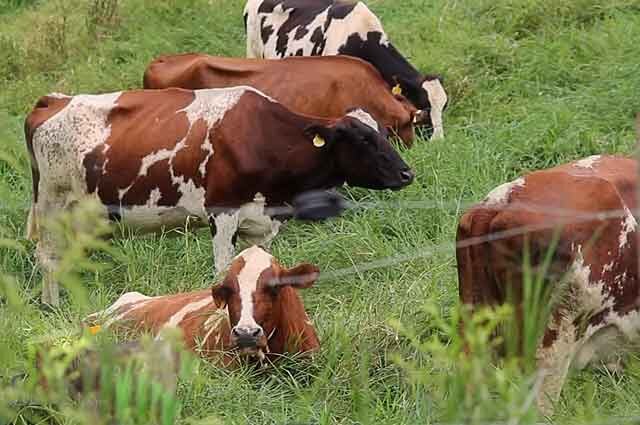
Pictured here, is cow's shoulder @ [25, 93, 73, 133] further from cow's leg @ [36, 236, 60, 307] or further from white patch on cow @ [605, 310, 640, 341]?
white patch on cow @ [605, 310, 640, 341]

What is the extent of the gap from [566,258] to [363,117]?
335cm

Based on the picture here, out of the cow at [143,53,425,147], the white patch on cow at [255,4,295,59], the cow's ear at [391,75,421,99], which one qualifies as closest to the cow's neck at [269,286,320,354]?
the cow at [143,53,425,147]

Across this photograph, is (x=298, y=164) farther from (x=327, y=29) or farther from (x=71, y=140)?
(x=327, y=29)

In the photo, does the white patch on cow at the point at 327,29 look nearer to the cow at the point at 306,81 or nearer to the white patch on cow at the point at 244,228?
the cow at the point at 306,81

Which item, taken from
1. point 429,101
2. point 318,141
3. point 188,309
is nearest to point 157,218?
point 318,141

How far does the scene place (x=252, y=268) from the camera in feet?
20.3

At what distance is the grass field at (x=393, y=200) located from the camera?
14.7 ft

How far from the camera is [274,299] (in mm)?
6164

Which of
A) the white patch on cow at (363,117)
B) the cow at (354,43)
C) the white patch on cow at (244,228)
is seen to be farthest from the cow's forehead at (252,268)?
the cow at (354,43)

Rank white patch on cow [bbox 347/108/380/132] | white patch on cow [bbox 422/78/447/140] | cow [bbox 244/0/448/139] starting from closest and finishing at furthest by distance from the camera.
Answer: white patch on cow [bbox 347/108/380/132]
white patch on cow [bbox 422/78/447/140]
cow [bbox 244/0/448/139]

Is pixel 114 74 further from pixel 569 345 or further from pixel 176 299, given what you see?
pixel 569 345

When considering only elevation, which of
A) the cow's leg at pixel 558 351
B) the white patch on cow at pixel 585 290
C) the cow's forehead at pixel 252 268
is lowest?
the cow's forehead at pixel 252 268

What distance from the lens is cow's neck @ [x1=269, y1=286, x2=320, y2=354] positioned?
19.8 ft

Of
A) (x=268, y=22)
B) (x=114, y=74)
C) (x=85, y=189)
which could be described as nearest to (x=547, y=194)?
(x=85, y=189)
